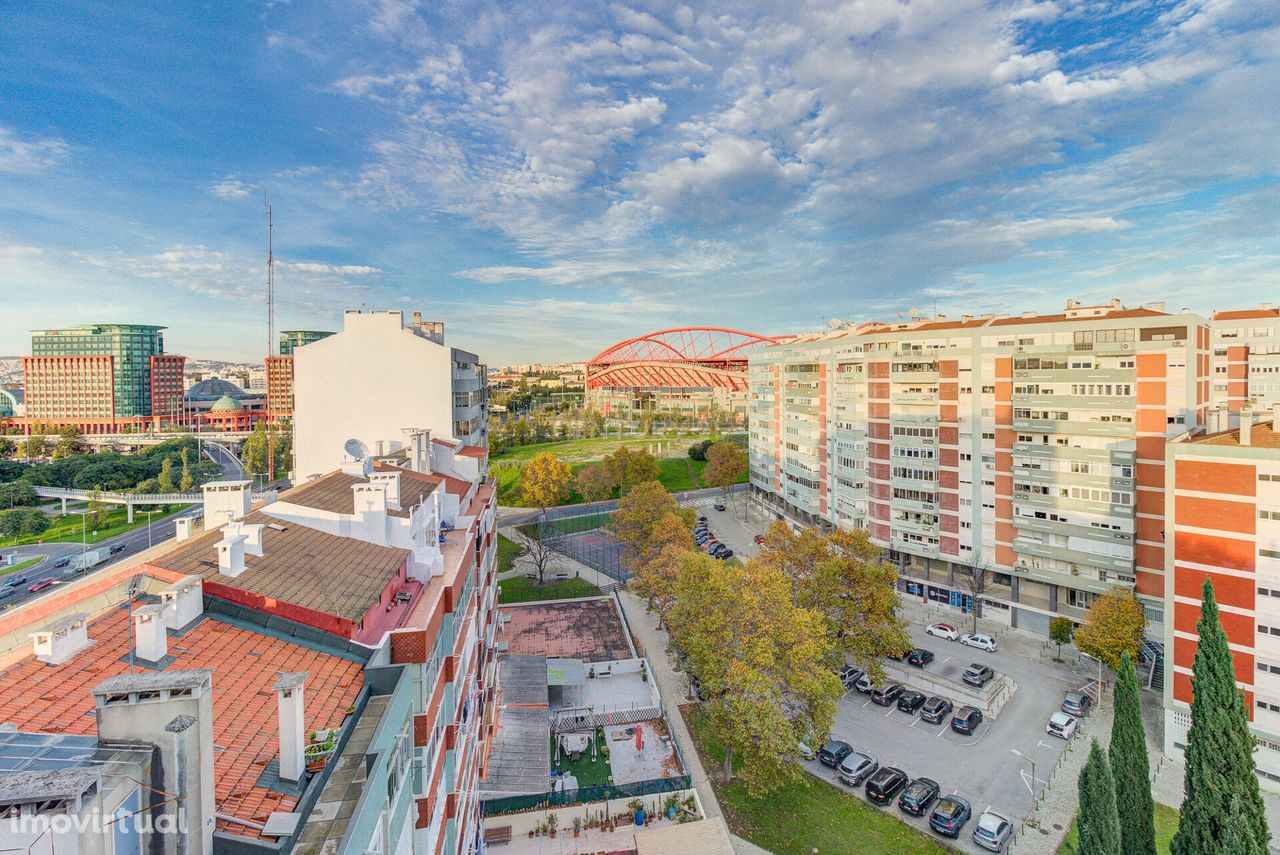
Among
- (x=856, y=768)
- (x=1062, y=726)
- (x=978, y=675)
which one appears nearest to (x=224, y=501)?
(x=856, y=768)

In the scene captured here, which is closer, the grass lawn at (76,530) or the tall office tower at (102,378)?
the grass lawn at (76,530)

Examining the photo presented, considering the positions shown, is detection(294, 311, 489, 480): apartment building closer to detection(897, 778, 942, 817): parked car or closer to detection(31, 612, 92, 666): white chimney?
detection(31, 612, 92, 666): white chimney

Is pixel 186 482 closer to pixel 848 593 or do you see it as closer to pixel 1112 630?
pixel 848 593

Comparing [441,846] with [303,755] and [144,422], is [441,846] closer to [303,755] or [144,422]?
[303,755]

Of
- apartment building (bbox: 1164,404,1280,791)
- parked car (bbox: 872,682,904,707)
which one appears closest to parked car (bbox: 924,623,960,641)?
parked car (bbox: 872,682,904,707)

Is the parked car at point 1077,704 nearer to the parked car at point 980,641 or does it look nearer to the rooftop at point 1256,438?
the parked car at point 980,641

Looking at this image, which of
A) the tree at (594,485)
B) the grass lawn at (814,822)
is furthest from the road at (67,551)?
the grass lawn at (814,822)
